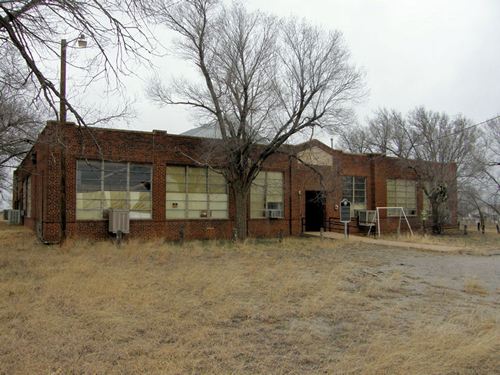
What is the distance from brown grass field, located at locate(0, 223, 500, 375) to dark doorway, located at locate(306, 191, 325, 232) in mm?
13655

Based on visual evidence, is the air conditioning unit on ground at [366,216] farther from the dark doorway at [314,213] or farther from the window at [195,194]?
the window at [195,194]

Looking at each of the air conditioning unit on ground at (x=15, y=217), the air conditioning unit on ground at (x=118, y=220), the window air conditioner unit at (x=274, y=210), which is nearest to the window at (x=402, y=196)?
the window air conditioner unit at (x=274, y=210)

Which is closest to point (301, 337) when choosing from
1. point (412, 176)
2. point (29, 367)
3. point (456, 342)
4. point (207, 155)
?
point (456, 342)

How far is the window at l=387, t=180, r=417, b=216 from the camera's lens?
2953 centimetres

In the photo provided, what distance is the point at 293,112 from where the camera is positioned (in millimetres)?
19484

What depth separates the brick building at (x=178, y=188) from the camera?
18.5m

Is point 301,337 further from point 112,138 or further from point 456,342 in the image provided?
point 112,138

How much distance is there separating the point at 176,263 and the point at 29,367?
27.6 ft

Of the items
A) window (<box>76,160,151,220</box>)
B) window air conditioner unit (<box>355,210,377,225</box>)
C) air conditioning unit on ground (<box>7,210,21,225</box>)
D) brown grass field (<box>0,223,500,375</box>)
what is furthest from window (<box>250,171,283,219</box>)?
air conditioning unit on ground (<box>7,210,21,225</box>)

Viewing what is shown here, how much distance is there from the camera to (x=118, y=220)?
1858 cm

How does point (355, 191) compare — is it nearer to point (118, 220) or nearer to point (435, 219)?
point (435, 219)

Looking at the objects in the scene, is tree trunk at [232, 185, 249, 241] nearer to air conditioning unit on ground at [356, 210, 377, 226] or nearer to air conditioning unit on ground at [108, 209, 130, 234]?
air conditioning unit on ground at [108, 209, 130, 234]

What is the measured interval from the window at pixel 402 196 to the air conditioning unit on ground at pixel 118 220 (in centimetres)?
1751

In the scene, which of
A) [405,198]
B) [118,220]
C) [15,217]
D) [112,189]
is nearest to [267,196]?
[112,189]
